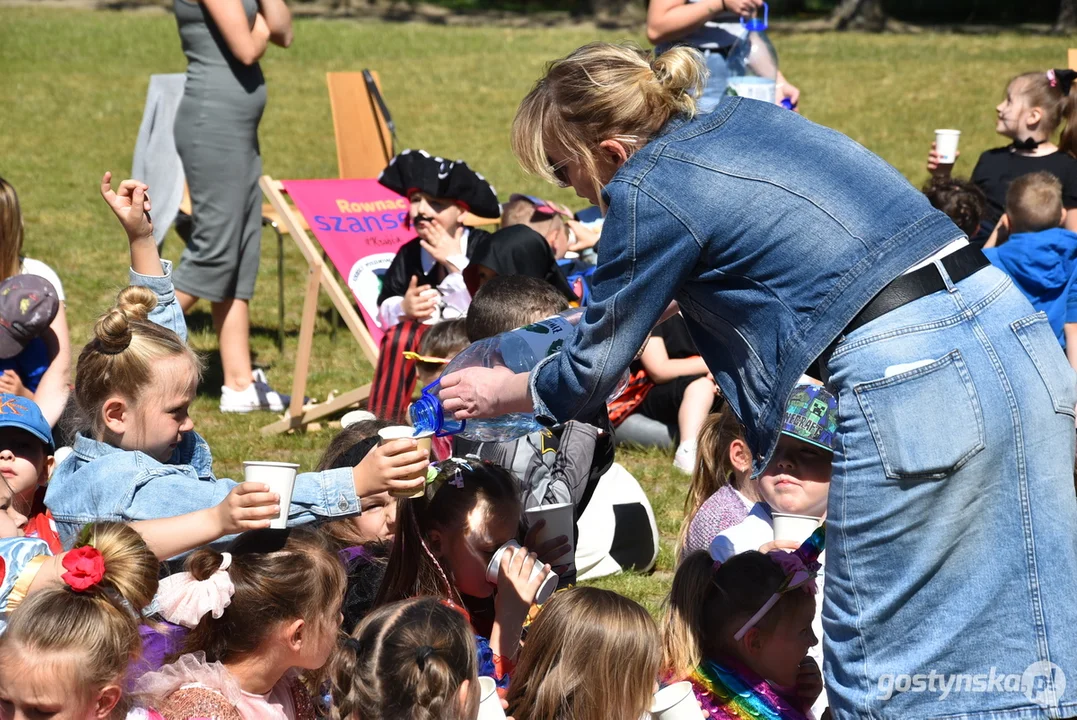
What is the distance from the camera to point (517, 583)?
9.54 ft

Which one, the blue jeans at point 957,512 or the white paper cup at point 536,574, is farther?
the white paper cup at point 536,574

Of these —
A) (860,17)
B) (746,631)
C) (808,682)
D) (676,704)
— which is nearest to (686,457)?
(808,682)

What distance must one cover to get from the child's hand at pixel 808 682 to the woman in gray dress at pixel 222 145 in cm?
407

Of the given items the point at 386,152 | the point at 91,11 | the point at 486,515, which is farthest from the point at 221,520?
the point at 91,11

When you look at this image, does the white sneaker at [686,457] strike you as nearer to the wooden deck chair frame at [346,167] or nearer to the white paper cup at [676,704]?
the wooden deck chair frame at [346,167]

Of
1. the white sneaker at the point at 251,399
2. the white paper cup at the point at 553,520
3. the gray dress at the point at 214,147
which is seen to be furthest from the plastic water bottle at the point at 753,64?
the white paper cup at the point at 553,520

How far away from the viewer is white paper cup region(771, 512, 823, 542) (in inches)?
132

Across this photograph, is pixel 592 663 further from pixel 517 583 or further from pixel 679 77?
pixel 679 77

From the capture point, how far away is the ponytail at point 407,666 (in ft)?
7.98

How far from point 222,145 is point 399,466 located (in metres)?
4.04

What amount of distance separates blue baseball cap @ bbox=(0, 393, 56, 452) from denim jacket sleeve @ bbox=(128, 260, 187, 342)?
431 mm

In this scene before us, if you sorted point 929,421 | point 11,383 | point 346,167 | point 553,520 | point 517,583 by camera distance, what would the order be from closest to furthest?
point 929,421, point 517,583, point 553,520, point 11,383, point 346,167

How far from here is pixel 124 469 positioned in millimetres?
2961

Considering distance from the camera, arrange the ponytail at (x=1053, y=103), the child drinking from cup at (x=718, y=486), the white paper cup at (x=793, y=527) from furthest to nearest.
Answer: the ponytail at (x=1053, y=103), the child drinking from cup at (x=718, y=486), the white paper cup at (x=793, y=527)
